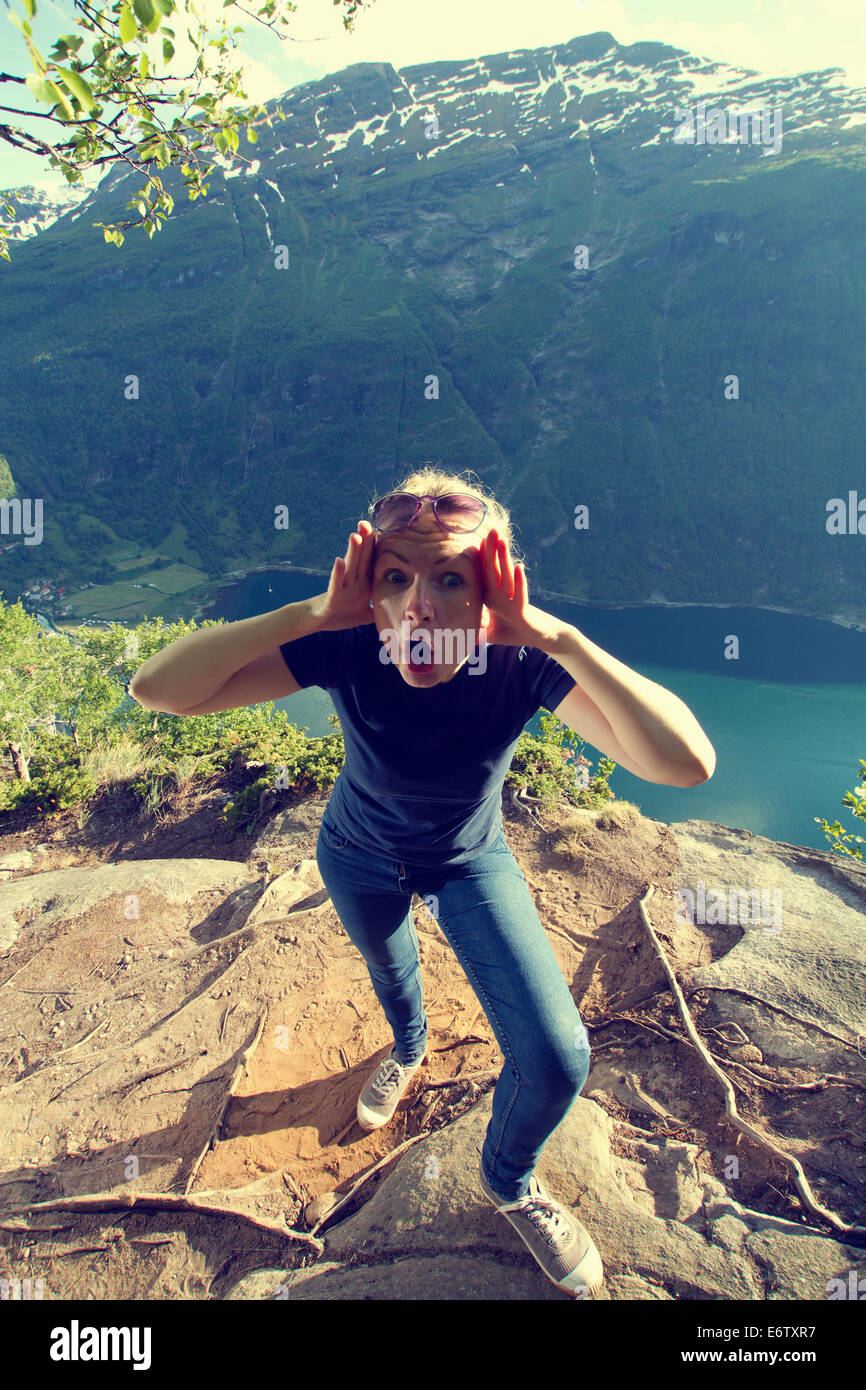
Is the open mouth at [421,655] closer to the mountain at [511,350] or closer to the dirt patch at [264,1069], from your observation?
the dirt patch at [264,1069]

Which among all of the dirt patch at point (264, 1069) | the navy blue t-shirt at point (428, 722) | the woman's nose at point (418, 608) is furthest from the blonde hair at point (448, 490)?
the dirt patch at point (264, 1069)

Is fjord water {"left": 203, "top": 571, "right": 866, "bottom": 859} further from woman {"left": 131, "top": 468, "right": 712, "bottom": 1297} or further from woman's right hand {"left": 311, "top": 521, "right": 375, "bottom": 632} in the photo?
woman's right hand {"left": 311, "top": 521, "right": 375, "bottom": 632}

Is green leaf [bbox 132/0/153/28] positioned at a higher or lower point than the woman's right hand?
higher

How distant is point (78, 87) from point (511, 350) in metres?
156

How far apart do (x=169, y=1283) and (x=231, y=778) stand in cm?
841

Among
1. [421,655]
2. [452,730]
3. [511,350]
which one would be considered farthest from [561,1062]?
[511,350]

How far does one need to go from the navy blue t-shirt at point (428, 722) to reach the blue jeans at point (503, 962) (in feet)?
0.56

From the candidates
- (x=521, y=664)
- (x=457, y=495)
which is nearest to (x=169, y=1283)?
(x=521, y=664)

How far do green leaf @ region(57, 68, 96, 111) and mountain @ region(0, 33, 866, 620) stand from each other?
330 ft

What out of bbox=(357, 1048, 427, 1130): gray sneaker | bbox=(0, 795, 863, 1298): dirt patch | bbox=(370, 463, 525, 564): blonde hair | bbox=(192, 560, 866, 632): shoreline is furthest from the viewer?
bbox=(192, 560, 866, 632): shoreline

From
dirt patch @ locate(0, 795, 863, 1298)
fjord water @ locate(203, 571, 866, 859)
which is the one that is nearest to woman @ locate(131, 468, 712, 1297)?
dirt patch @ locate(0, 795, 863, 1298)

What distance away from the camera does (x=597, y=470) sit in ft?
400

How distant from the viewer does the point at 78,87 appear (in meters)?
2.08

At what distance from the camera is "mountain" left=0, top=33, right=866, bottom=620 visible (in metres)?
111
